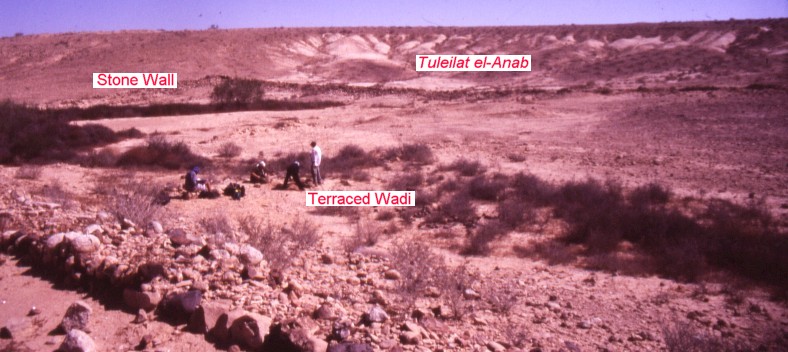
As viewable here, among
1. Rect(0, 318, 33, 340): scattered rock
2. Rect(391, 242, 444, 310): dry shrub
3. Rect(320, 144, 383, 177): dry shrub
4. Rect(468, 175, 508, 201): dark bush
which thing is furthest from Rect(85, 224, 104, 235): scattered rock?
Rect(320, 144, 383, 177): dry shrub

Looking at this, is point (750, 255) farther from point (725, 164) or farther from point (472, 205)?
point (725, 164)

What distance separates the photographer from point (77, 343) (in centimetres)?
496

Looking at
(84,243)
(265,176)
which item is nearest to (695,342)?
(84,243)

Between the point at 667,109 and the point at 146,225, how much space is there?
25.5m

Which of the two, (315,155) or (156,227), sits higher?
(315,155)

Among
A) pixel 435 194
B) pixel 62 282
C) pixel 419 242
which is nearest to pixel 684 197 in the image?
pixel 435 194

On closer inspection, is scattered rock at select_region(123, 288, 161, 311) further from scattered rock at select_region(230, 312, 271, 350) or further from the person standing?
the person standing

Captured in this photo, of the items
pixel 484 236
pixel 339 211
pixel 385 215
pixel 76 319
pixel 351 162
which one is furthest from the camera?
pixel 351 162

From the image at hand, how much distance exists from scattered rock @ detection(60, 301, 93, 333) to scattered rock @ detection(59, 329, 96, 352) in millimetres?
367

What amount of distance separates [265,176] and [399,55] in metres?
59.3

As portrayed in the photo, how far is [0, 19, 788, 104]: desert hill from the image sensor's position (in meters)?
45.4

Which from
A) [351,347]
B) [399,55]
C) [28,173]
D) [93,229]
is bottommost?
[351,347]

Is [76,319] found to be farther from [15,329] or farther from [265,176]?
[265,176]

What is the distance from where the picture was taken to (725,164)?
16625 mm
